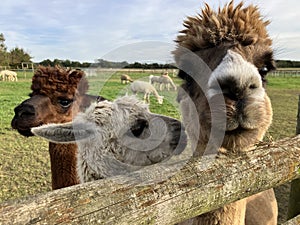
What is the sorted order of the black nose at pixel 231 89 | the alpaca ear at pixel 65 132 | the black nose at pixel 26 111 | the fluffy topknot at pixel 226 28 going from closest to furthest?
1. the black nose at pixel 231 89
2. the fluffy topknot at pixel 226 28
3. the alpaca ear at pixel 65 132
4. the black nose at pixel 26 111

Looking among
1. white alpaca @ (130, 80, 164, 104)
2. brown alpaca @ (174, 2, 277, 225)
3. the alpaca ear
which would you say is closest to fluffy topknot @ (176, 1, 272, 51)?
brown alpaca @ (174, 2, 277, 225)

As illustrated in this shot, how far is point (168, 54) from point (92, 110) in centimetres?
76

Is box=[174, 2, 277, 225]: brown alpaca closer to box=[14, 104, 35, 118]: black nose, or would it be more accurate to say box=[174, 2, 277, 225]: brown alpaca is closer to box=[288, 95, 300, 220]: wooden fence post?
box=[288, 95, 300, 220]: wooden fence post

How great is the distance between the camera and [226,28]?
1.75 m

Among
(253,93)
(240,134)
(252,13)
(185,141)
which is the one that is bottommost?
(185,141)

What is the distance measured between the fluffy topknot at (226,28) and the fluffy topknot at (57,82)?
1.97 meters

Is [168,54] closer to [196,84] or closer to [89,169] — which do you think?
[196,84]

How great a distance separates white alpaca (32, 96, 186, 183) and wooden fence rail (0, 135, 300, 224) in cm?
69

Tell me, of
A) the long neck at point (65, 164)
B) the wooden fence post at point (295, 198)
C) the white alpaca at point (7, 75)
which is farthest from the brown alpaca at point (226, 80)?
the white alpaca at point (7, 75)

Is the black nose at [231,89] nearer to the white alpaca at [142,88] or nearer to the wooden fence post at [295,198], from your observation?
the white alpaca at [142,88]

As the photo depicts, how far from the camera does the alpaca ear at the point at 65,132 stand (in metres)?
2.04

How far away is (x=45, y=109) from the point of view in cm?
350

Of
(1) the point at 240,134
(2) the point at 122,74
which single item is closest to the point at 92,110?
(2) the point at 122,74

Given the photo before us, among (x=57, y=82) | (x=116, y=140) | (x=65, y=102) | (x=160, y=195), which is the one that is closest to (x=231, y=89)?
(x=160, y=195)
